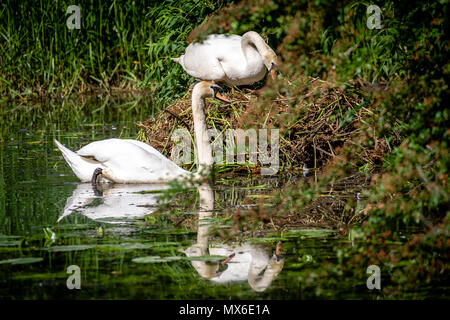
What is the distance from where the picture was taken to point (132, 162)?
23.7 feet

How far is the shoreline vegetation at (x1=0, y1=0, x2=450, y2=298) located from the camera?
416 cm

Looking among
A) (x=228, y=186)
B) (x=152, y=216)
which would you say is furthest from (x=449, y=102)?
(x=228, y=186)

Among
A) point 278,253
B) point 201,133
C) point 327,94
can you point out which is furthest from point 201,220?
point 327,94

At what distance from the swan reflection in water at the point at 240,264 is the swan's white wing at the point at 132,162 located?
6.09 feet

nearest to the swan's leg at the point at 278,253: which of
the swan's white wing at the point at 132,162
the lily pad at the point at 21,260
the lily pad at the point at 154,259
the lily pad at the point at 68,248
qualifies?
the lily pad at the point at 154,259

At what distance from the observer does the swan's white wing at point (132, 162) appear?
7152mm

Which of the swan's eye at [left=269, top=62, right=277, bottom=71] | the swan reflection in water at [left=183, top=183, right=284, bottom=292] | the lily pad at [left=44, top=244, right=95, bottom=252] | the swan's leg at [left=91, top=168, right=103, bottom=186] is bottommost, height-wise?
the swan reflection in water at [left=183, top=183, right=284, bottom=292]

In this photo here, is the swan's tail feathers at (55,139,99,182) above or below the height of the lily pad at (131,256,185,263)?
above

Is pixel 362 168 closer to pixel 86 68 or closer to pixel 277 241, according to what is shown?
pixel 277 241

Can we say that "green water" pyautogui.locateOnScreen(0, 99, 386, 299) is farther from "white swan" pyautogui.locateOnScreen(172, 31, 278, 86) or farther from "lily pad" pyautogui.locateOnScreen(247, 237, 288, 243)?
"white swan" pyautogui.locateOnScreen(172, 31, 278, 86)

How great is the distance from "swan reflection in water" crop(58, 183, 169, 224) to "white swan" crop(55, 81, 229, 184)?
87 millimetres

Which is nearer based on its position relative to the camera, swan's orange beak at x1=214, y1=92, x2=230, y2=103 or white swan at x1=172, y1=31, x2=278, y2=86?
swan's orange beak at x1=214, y1=92, x2=230, y2=103

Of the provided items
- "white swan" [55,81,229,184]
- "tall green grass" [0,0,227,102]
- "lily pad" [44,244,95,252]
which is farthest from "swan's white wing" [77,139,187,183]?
"tall green grass" [0,0,227,102]

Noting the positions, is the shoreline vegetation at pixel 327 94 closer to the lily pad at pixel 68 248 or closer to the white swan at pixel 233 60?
the white swan at pixel 233 60
